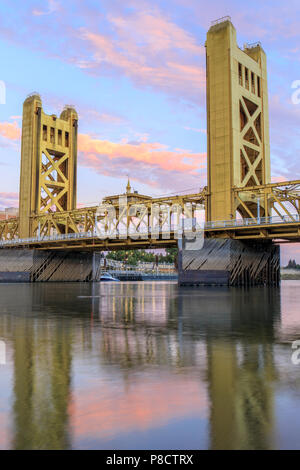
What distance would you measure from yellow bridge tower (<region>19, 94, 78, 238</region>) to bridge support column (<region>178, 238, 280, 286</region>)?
136ft

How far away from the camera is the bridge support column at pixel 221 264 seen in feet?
162

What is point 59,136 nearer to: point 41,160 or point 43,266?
point 41,160

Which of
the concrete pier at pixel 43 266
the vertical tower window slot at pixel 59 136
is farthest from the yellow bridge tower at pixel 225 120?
the vertical tower window slot at pixel 59 136

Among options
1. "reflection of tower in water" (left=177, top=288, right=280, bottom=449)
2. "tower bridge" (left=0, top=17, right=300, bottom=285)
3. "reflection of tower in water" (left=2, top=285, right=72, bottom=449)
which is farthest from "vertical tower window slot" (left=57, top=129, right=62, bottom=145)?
"reflection of tower in water" (left=177, top=288, right=280, bottom=449)

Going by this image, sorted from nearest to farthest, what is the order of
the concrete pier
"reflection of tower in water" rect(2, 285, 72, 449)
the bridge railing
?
"reflection of tower in water" rect(2, 285, 72, 449) → the bridge railing → the concrete pier

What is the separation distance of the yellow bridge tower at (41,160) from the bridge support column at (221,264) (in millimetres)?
41503

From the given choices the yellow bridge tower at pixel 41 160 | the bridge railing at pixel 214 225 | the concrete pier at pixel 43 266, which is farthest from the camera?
the yellow bridge tower at pixel 41 160

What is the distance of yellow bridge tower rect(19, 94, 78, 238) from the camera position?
276 feet

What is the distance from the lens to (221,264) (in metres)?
49.5

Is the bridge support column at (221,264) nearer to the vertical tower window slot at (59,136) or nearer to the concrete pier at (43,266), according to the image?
the concrete pier at (43,266)

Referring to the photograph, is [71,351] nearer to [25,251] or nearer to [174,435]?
[174,435]

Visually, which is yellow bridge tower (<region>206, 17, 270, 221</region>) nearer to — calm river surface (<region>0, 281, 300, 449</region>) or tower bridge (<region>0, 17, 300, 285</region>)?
tower bridge (<region>0, 17, 300, 285</region>)

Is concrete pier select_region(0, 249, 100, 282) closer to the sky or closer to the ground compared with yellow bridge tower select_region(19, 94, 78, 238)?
closer to the ground

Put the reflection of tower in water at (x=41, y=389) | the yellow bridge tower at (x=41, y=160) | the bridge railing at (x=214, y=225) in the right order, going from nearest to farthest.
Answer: the reflection of tower in water at (x=41, y=389), the bridge railing at (x=214, y=225), the yellow bridge tower at (x=41, y=160)
